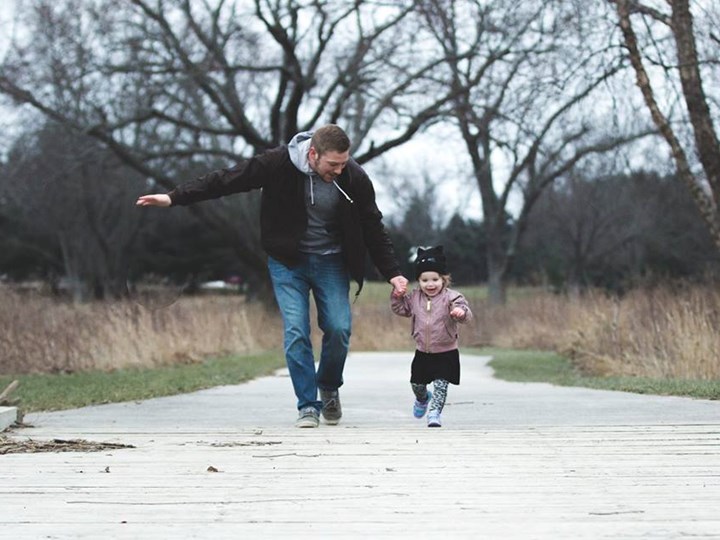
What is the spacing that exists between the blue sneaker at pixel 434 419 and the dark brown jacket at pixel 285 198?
3.29 ft

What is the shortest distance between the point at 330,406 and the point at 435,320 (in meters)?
0.90

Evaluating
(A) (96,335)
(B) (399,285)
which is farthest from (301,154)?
(A) (96,335)

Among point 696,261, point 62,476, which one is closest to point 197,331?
point 62,476

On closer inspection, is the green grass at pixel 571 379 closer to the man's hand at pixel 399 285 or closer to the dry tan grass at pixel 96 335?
the man's hand at pixel 399 285

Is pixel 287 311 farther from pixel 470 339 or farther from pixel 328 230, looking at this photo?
pixel 470 339

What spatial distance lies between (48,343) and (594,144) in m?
21.1

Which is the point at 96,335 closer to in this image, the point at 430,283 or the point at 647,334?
the point at 647,334

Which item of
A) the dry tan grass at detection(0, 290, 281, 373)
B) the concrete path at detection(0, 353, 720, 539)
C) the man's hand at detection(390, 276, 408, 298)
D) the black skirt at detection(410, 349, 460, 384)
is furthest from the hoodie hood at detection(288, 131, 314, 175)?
the dry tan grass at detection(0, 290, 281, 373)

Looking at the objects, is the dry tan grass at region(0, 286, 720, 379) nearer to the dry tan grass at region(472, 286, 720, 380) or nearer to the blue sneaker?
the dry tan grass at region(472, 286, 720, 380)

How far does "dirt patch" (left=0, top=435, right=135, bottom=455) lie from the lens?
5906 millimetres

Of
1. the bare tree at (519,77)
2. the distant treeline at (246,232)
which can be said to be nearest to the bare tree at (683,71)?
the bare tree at (519,77)

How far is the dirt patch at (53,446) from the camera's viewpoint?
591 centimetres

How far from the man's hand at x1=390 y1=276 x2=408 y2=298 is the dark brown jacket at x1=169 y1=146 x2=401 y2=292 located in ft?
0.73

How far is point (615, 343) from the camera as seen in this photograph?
52.0 ft
